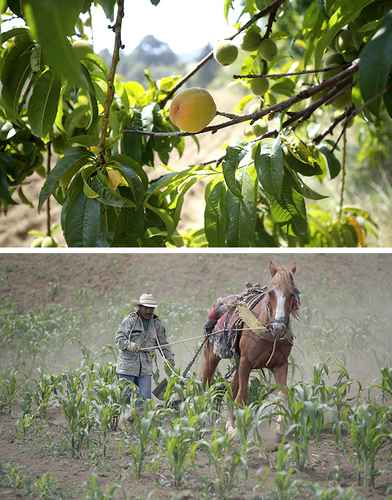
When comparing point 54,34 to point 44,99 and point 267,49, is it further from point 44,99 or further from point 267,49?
point 267,49

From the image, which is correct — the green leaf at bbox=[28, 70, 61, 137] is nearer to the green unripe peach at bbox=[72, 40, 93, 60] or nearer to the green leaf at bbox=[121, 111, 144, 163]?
the green unripe peach at bbox=[72, 40, 93, 60]

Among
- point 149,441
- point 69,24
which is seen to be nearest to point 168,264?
point 149,441

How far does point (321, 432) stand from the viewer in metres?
0.67

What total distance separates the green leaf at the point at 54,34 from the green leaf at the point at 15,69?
0.48 m

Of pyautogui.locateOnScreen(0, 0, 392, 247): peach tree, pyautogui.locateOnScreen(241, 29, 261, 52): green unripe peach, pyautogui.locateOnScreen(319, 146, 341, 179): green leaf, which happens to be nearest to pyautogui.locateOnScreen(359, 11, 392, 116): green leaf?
pyautogui.locateOnScreen(0, 0, 392, 247): peach tree

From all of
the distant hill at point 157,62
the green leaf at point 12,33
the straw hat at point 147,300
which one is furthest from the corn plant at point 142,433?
the distant hill at point 157,62

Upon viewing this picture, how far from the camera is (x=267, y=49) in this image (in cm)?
111

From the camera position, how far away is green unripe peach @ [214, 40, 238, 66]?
3.33 ft

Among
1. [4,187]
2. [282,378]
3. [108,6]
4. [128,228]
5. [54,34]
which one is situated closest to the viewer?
[54,34]

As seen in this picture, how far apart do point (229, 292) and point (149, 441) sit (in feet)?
0.60

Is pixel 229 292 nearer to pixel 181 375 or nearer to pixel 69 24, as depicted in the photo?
pixel 181 375

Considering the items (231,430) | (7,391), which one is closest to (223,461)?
(231,430)

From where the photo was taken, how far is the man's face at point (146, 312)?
2.43 feet

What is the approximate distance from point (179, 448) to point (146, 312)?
0.16m
